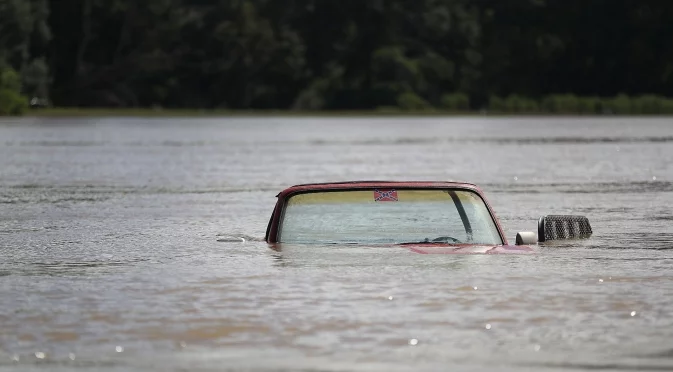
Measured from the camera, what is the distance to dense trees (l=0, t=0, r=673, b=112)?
6476 inches

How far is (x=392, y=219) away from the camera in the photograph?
2948 centimetres

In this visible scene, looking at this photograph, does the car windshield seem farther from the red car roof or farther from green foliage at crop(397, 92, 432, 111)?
green foliage at crop(397, 92, 432, 111)

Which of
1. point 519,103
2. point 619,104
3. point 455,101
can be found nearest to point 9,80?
point 455,101

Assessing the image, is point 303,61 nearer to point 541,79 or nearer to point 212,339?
point 541,79

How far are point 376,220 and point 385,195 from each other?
13409mm

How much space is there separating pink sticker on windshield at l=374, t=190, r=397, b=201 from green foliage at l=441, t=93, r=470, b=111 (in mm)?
157666

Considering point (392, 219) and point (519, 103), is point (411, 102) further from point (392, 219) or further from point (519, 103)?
point (392, 219)

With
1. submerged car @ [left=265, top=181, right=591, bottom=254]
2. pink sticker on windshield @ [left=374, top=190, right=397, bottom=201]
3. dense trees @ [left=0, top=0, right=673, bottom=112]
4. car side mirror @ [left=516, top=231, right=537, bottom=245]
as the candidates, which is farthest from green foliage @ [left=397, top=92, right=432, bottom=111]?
→ pink sticker on windshield @ [left=374, top=190, right=397, bottom=201]

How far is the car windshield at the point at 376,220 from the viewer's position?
81.6ft

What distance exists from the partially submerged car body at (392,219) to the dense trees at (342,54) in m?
128

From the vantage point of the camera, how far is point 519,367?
1130 centimetres

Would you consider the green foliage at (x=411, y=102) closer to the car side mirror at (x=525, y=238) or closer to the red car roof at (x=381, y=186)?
the car side mirror at (x=525, y=238)

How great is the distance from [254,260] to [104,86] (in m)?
149

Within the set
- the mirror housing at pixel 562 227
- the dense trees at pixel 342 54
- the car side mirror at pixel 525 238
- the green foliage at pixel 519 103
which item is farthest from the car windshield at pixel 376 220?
the green foliage at pixel 519 103
